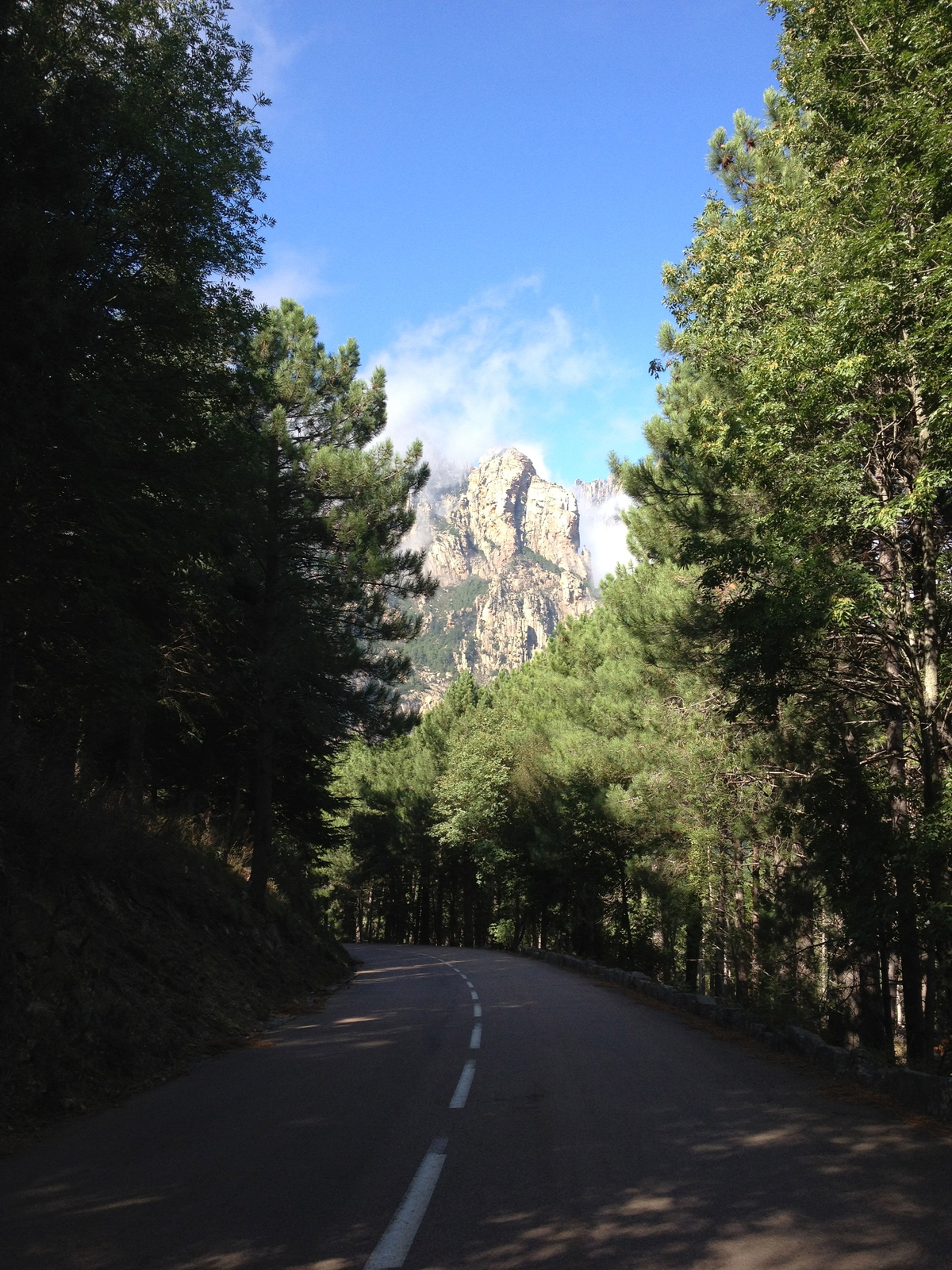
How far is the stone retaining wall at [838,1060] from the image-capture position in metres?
7.03

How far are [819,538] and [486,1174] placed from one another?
9376 millimetres

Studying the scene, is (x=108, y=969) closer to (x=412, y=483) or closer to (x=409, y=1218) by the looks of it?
(x=409, y=1218)

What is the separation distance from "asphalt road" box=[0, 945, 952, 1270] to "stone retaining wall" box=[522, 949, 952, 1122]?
0.39 m

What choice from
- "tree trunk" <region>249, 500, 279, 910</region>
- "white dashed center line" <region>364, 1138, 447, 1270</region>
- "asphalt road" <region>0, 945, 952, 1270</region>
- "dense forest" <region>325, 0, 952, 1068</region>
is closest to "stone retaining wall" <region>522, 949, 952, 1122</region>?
"asphalt road" <region>0, 945, 952, 1270</region>

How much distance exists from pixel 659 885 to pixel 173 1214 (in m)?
22.1

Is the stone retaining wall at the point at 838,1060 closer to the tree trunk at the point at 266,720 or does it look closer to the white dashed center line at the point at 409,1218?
the white dashed center line at the point at 409,1218

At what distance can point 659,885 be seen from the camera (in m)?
25.3

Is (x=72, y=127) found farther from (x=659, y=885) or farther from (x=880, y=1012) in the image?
(x=659, y=885)

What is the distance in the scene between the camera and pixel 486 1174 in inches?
210

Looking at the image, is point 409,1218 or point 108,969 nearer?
point 409,1218

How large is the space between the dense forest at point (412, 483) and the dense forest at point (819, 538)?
0.21 feet

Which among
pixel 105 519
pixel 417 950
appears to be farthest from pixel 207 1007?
pixel 417 950

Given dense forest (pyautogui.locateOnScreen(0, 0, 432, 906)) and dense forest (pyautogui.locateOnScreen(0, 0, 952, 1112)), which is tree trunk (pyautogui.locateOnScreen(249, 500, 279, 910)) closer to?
dense forest (pyautogui.locateOnScreen(0, 0, 952, 1112))

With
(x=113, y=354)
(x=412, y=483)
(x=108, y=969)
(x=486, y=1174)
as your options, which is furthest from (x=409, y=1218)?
(x=412, y=483)
